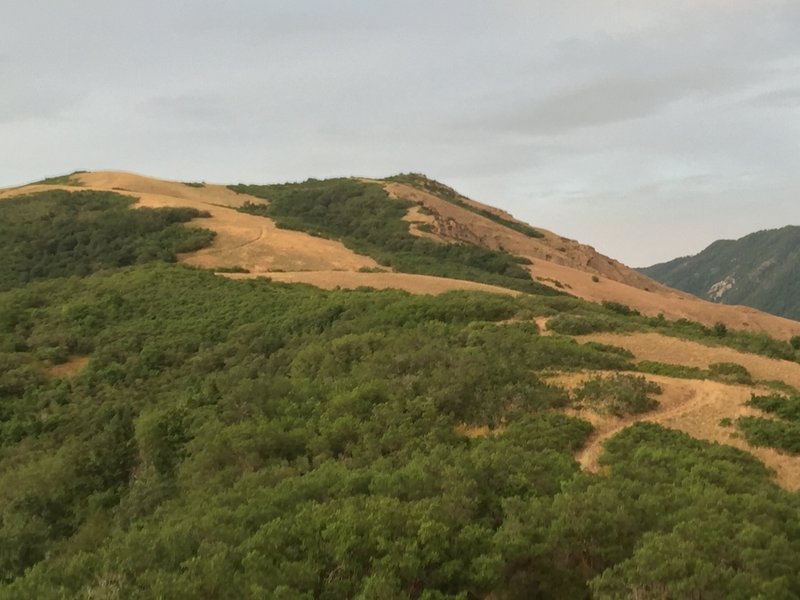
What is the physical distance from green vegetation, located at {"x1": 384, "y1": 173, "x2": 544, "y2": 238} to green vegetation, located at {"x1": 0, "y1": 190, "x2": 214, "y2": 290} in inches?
1574

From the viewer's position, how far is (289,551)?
11.5m

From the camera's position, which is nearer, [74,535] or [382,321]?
[74,535]

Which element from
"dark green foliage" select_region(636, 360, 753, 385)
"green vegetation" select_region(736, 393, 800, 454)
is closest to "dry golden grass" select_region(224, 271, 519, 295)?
"dark green foliage" select_region(636, 360, 753, 385)

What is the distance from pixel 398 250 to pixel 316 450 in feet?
154

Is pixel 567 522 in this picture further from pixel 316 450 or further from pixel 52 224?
pixel 52 224

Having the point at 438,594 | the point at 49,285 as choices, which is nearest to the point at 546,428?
the point at 438,594

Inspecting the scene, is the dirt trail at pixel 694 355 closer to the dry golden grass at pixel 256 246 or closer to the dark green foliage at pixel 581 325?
the dark green foliage at pixel 581 325

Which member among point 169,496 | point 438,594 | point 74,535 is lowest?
point 74,535

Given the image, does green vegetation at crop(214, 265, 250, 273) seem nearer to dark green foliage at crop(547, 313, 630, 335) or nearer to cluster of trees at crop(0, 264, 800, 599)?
cluster of trees at crop(0, 264, 800, 599)

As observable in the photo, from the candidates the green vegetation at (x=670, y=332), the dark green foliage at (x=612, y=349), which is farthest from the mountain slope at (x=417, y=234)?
the dark green foliage at (x=612, y=349)

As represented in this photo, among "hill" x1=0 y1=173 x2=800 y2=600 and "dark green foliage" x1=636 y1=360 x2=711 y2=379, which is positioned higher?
"dark green foliage" x1=636 y1=360 x2=711 y2=379

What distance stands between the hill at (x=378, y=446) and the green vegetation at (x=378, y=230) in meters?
12.1

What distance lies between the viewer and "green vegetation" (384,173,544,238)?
88.2 m

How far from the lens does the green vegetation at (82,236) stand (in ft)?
174
